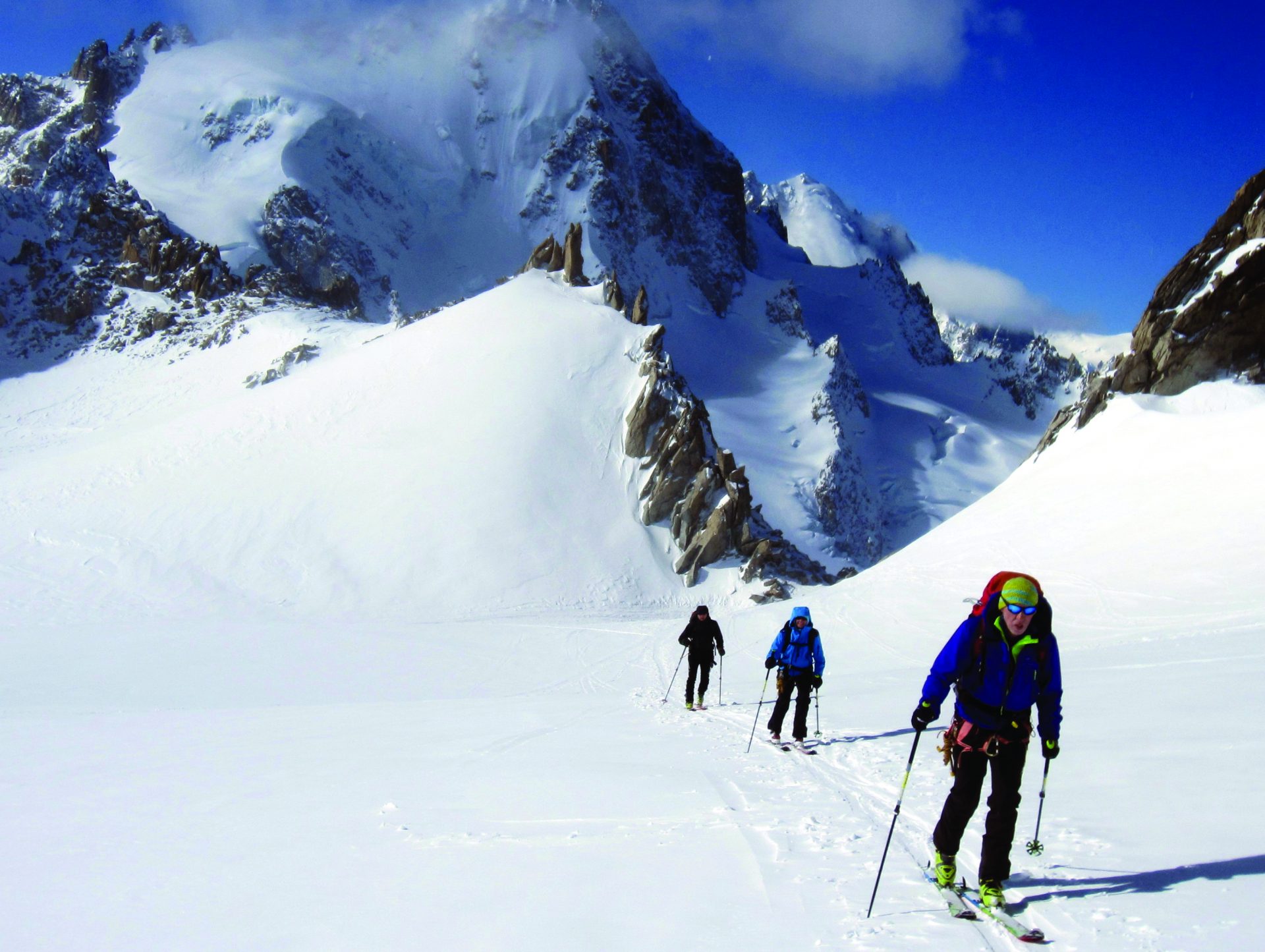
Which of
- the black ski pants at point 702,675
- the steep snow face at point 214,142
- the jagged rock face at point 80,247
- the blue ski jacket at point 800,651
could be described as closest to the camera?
the blue ski jacket at point 800,651

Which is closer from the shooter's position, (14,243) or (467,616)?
(467,616)

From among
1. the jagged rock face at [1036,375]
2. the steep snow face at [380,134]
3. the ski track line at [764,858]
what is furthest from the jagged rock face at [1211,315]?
the jagged rock face at [1036,375]

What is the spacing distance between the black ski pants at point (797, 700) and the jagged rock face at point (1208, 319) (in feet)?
67.5

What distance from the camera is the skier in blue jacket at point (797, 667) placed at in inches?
362

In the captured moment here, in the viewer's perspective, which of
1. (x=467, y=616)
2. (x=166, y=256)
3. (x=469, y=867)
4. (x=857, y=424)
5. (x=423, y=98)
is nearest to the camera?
(x=469, y=867)

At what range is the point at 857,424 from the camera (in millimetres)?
83125

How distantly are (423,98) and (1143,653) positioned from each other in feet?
369

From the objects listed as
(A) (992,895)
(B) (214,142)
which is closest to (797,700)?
(A) (992,895)

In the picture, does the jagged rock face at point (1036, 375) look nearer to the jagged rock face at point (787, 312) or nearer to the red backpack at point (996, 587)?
the jagged rock face at point (787, 312)

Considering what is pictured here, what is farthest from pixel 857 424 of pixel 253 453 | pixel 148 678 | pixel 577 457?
pixel 148 678

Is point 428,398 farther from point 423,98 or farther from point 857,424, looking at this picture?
point 423,98

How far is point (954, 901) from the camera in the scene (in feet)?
14.4

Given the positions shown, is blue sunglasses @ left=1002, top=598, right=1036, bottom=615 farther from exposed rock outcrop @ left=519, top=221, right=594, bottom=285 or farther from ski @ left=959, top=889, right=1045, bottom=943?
exposed rock outcrop @ left=519, top=221, right=594, bottom=285

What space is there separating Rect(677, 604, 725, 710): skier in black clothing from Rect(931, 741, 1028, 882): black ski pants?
→ 770 cm
